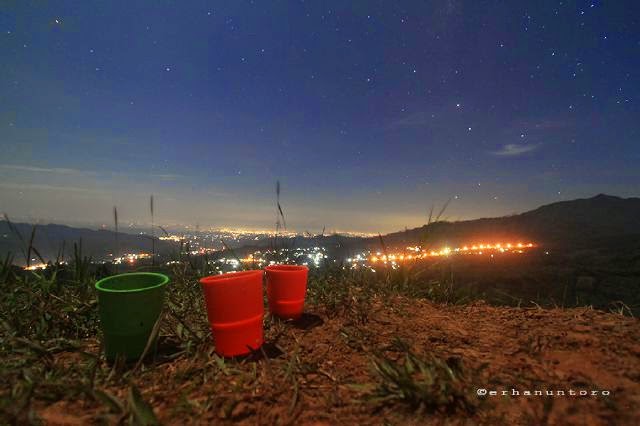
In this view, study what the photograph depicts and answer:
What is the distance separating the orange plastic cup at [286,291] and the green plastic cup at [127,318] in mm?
1010

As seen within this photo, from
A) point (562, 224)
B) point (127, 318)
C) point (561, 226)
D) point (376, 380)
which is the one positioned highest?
point (562, 224)

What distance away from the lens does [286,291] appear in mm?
2910

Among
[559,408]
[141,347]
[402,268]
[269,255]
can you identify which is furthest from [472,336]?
Answer: [269,255]

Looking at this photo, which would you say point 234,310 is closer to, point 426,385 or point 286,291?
point 286,291

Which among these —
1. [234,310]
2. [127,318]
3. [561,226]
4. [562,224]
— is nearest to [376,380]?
[234,310]

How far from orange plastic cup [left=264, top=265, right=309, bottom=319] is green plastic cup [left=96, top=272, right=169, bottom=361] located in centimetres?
Result: 101

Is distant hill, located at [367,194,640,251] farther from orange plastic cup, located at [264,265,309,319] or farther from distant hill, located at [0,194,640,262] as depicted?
orange plastic cup, located at [264,265,309,319]

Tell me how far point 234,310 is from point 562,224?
93.2 ft

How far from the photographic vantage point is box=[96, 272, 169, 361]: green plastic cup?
6.95 ft

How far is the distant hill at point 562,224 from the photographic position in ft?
63.3

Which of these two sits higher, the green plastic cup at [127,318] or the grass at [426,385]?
the green plastic cup at [127,318]

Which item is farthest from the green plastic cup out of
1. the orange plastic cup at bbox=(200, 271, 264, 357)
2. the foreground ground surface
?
the orange plastic cup at bbox=(200, 271, 264, 357)

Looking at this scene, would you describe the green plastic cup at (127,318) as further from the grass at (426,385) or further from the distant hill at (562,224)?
the distant hill at (562,224)

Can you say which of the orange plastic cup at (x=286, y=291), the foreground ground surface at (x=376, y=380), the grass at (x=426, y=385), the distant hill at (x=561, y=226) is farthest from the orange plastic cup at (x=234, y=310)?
the distant hill at (x=561, y=226)
